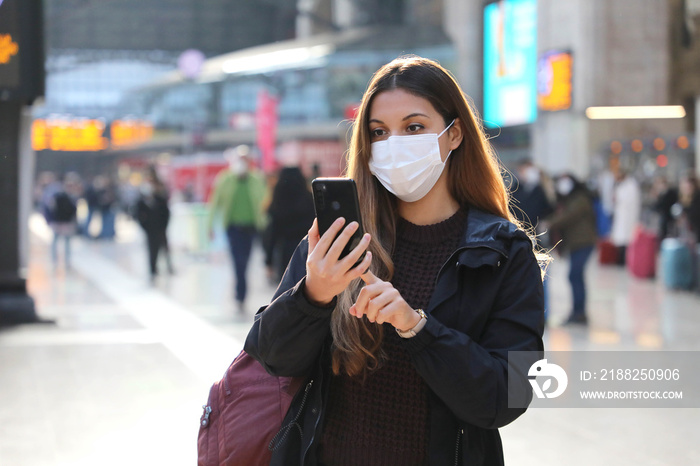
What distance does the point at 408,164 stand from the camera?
6.73 feet

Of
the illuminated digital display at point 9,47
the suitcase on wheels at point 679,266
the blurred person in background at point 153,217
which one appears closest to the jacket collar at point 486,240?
the illuminated digital display at point 9,47

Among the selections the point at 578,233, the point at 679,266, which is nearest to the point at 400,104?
the point at 578,233

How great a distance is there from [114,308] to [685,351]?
7.04 meters

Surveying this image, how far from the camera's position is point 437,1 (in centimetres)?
4088

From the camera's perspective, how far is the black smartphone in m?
1.81

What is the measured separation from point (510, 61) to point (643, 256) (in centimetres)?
988

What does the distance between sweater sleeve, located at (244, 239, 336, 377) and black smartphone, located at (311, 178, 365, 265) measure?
170 millimetres

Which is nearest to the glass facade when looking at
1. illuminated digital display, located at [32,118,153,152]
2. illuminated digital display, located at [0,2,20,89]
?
illuminated digital display, located at [32,118,153,152]

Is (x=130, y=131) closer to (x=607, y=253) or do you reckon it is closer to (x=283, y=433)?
(x=607, y=253)

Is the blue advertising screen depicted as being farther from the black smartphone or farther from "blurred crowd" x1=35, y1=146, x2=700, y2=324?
the black smartphone

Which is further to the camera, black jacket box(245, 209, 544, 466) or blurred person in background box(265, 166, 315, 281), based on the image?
blurred person in background box(265, 166, 315, 281)

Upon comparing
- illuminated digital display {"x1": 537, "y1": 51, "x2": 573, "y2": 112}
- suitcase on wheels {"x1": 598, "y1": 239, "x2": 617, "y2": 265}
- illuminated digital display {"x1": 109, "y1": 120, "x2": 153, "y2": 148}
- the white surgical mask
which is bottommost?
suitcase on wheels {"x1": 598, "y1": 239, "x2": 617, "y2": 265}

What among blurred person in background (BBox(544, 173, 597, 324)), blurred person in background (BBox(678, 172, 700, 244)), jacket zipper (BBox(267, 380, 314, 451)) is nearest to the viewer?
jacket zipper (BBox(267, 380, 314, 451))

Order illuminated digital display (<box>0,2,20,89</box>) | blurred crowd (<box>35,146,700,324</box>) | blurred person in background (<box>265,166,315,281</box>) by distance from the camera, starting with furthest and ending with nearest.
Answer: blurred person in background (<box>265,166,315,281</box>)
blurred crowd (<box>35,146,700,324</box>)
illuminated digital display (<box>0,2,20,89</box>)
